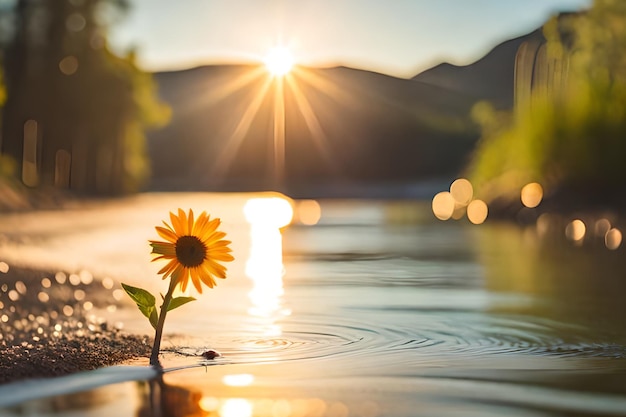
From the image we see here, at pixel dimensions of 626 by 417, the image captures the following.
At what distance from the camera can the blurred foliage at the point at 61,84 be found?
54094 mm

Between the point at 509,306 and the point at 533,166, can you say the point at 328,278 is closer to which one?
the point at 509,306

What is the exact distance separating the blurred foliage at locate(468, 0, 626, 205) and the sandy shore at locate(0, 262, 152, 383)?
2412cm

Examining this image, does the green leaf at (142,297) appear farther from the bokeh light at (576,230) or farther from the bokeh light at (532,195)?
the bokeh light at (532,195)

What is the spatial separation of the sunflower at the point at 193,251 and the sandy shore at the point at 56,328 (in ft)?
1.99

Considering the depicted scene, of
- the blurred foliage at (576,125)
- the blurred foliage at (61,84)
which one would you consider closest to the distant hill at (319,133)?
the blurred foliage at (61,84)

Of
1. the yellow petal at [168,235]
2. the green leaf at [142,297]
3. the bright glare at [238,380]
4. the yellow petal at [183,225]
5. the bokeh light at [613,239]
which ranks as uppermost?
the bokeh light at [613,239]

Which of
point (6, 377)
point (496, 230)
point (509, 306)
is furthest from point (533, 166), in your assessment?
point (6, 377)

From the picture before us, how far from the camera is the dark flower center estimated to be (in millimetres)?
5457

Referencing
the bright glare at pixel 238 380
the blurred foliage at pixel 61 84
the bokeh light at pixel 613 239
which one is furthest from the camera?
the blurred foliage at pixel 61 84

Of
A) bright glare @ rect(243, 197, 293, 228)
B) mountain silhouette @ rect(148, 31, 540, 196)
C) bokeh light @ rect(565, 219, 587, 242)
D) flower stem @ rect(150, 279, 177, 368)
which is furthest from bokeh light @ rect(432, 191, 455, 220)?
mountain silhouette @ rect(148, 31, 540, 196)

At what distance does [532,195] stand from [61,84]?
28.2 meters

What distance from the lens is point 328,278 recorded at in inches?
509

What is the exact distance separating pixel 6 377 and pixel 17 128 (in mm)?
51189

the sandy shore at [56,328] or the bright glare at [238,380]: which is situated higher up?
the sandy shore at [56,328]
